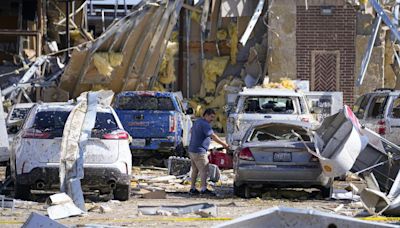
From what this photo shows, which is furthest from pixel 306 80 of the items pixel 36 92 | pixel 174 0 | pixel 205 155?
pixel 205 155

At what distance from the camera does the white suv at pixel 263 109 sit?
935 inches

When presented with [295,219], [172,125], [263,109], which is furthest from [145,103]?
[295,219]

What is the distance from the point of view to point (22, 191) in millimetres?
16672

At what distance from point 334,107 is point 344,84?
667 cm

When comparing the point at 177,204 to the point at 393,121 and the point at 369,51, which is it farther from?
the point at 369,51

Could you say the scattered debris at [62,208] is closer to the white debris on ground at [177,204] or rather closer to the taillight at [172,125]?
the white debris on ground at [177,204]

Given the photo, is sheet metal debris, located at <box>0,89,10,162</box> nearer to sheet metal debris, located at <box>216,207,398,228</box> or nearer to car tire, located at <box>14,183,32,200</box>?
car tire, located at <box>14,183,32,200</box>

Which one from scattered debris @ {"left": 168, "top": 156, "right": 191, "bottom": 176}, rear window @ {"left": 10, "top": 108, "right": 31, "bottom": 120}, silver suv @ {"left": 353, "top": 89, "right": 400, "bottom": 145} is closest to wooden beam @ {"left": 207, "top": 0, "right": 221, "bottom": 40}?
rear window @ {"left": 10, "top": 108, "right": 31, "bottom": 120}

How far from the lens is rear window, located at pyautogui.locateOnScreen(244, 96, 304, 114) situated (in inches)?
952

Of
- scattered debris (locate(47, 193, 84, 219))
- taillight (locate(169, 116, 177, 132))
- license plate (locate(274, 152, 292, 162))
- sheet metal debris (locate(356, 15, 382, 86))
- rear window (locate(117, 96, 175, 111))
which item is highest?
sheet metal debris (locate(356, 15, 382, 86))

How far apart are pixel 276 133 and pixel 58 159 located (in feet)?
14.0

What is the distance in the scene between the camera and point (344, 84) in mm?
35219

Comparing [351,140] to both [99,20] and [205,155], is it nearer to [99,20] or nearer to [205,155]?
[205,155]

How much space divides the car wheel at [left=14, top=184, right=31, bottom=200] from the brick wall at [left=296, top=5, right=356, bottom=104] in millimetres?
19414
